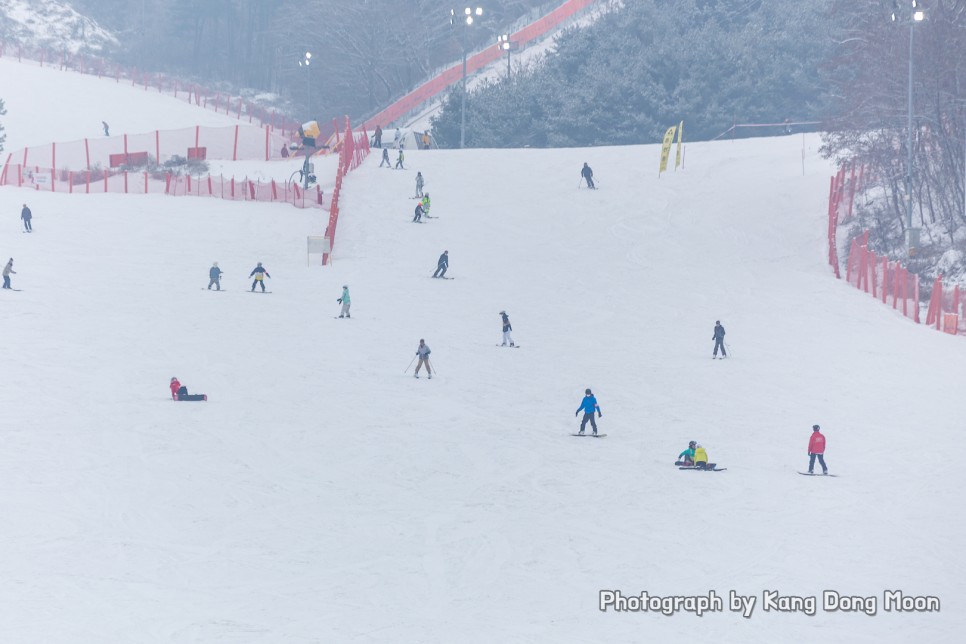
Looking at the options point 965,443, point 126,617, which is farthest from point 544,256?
point 126,617

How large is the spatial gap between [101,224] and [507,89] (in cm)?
3425

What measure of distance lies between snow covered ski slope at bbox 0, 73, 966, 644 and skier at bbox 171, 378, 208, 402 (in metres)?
0.26

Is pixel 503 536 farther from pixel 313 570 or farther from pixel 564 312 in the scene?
pixel 564 312

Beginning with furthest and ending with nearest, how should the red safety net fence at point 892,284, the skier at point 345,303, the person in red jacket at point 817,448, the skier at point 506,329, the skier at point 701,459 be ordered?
1. the red safety net fence at point 892,284
2. the skier at point 345,303
3. the skier at point 506,329
4. the skier at point 701,459
5. the person in red jacket at point 817,448

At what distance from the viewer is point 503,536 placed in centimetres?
2092

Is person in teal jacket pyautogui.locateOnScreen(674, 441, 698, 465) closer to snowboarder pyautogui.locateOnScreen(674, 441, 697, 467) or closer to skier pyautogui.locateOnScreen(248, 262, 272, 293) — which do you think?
snowboarder pyautogui.locateOnScreen(674, 441, 697, 467)

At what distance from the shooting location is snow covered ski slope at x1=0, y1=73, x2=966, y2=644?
18359 millimetres

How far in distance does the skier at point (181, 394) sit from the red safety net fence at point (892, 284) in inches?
763

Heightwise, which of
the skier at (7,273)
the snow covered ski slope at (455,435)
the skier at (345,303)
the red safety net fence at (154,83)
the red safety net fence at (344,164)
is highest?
the red safety net fence at (154,83)

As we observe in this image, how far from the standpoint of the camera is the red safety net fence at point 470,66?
277 feet

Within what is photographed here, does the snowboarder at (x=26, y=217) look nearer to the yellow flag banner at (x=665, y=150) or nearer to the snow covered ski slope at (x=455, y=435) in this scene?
the snow covered ski slope at (x=455, y=435)

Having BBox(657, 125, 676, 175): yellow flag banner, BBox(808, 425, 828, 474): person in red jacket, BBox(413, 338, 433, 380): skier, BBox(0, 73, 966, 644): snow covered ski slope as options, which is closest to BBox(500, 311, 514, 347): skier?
BBox(0, 73, 966, 644): snow covered ski slope

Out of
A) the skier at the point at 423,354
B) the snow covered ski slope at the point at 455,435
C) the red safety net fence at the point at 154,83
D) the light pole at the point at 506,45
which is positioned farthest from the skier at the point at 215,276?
the red safety net fence at the point at 154,83

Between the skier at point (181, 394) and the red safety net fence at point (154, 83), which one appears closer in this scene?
the skier at point (181, 394)
